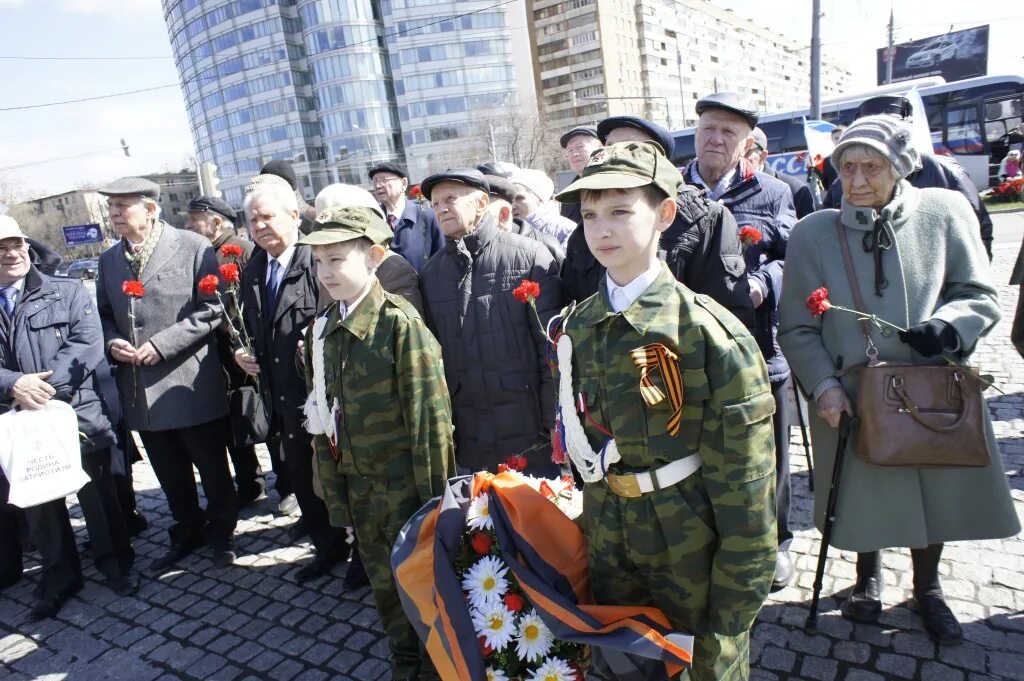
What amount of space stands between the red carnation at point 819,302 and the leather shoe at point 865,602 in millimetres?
1388

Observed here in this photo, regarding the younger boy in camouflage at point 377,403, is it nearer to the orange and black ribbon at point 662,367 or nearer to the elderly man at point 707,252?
the elderly man at point 707,252

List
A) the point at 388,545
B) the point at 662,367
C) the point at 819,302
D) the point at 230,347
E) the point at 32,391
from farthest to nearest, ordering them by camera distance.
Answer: the point at 230,347, the point at 32,391, the point at 388,545, the point at 819,302, the point at 662,367

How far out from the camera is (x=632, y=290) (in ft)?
6.30

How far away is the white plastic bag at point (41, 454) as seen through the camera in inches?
145

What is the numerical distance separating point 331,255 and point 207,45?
93.1 metres

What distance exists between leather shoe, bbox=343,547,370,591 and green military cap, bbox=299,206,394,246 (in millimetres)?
2101

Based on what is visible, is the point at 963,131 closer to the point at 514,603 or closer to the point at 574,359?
the point at 574,359

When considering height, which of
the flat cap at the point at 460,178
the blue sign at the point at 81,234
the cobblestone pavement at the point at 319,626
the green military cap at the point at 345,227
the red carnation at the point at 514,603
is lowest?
the cobblestone pavement at the point at 319,626

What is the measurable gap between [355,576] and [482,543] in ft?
6.47

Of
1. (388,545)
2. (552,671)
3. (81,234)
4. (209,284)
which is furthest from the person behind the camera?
(81,234)

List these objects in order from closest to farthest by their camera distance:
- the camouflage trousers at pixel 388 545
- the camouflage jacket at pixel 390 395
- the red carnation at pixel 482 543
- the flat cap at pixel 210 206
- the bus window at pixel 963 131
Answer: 1. the red carnation at pixel 482 543
2. the camouflage jacket at pixel 390 395
3. the camouflage trousers at pixel 388 545
4. the flat cap at pixel 210 206
5. the bus window at pixel 963 131

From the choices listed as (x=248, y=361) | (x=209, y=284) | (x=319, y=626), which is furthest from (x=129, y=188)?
(x=319, y=626)

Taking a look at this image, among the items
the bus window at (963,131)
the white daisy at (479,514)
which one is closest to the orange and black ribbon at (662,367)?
the white daisy at (479,514)

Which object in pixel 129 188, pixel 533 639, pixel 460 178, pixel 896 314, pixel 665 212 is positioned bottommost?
pixel 533 639
